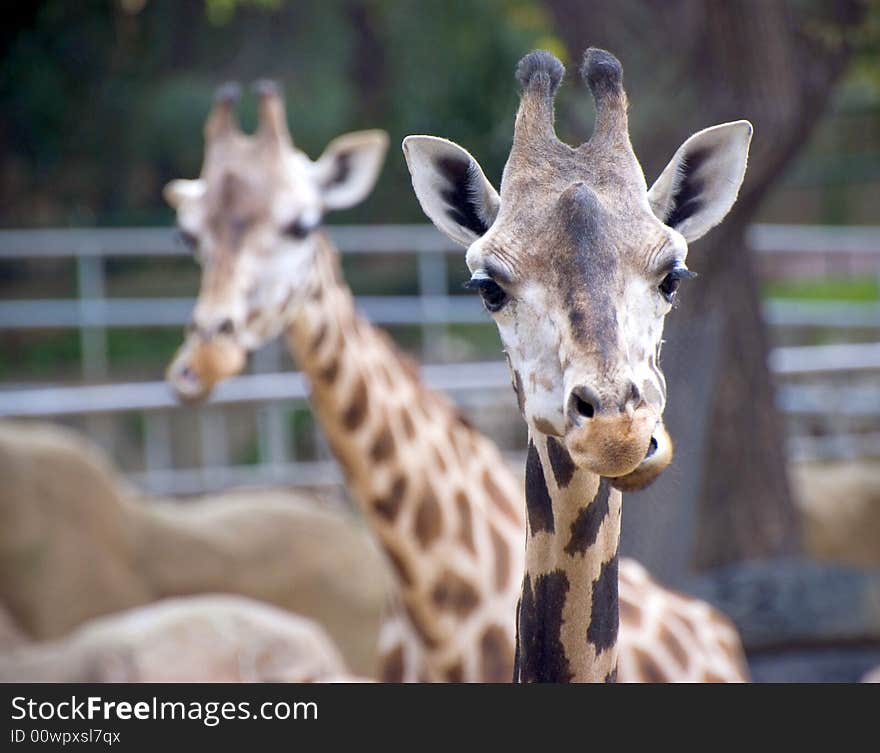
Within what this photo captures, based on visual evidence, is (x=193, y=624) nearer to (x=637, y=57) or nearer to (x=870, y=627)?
(x=870, y=627)

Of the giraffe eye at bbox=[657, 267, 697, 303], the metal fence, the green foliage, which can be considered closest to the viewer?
the giraffe eye at bbox=[657, 267, 697, 303]

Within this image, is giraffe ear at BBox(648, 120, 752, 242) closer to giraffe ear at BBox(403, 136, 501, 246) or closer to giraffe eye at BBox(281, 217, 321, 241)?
giraffe ear at BBox(403, 136, 501, 246)

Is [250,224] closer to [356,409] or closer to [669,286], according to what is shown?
[356,409]

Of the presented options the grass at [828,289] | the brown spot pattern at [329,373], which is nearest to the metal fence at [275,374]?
the grass at [828,289]

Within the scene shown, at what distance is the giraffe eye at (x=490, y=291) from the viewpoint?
1791 mm

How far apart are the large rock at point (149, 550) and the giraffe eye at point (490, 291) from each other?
404 centimetres

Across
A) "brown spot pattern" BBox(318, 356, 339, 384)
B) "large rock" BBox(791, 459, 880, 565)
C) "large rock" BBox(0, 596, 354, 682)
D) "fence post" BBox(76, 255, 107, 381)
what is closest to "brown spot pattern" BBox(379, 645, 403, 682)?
"large rock" BBox(0, 596, 354, 682)

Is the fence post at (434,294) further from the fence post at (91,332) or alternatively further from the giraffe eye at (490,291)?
the giraffe eye at (490,291)

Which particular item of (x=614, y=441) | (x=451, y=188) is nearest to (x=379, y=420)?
(x=451, y=188)

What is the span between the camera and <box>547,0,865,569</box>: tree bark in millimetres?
4797

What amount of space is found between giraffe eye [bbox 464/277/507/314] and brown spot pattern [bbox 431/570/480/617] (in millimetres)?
1445

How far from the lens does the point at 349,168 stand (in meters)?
3.80
